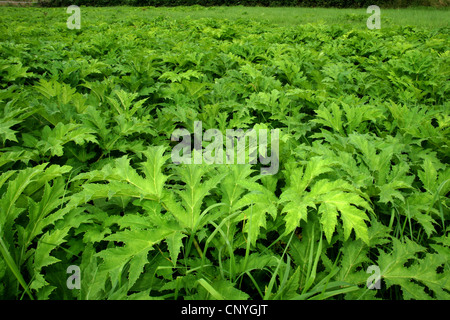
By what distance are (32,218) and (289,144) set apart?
5.99 ft

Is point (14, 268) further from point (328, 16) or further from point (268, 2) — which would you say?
point (268, 2)

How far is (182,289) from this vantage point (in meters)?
1.24

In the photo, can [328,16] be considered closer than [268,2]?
Yes

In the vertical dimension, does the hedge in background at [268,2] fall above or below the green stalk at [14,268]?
above

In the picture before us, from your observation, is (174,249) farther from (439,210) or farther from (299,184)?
(439,210)

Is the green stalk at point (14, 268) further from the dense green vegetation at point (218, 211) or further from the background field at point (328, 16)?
the background field at point (328, 16)

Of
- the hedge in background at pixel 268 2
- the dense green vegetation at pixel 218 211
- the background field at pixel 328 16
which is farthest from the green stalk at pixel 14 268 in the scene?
the hedge in background at pixel 268 2

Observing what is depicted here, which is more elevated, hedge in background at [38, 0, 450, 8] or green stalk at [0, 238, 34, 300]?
hedge in background at [38, 0, 450, 8]

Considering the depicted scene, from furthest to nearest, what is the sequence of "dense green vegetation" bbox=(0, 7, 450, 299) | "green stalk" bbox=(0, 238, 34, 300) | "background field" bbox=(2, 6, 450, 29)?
"background field" bbox=(2, 6, 450, 29), "dense green vegetation" bbox=(0, 7, 450, 299), "green stalk" bbox=(0, 238, 34, 300)

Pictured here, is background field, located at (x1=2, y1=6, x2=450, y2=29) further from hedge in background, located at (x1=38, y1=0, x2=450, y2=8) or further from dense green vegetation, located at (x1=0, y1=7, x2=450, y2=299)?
dense green vegetation, located at (x1=0, y1=7, x2=450, y2=299)

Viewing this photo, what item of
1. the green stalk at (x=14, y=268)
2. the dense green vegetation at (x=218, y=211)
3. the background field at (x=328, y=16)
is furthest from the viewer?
the background field at (x=328, y=16)

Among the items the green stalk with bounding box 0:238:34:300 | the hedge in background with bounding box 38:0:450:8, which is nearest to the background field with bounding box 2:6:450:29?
the hedge in background with bounding box 38:0:450:8

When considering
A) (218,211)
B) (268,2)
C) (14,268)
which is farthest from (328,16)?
(268,2)
